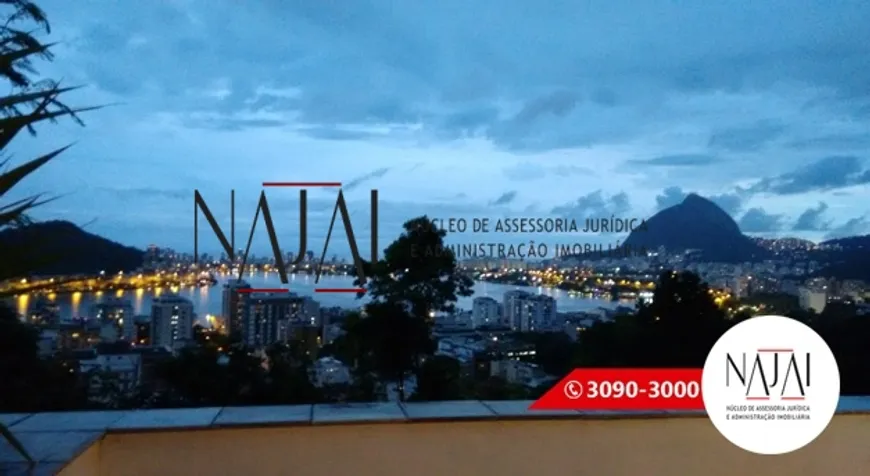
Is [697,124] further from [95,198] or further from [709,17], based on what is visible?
[95,198]

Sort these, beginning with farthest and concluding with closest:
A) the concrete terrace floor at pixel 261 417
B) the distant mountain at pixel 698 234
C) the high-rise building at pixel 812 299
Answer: the distant mountain at pixel 698 234 < the high-rise building at pixel 812 299 < the concrete terrace floor at pixel 261 417

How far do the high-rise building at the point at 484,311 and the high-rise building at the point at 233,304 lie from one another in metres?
1.38

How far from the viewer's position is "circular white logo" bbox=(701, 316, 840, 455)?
2746 mm

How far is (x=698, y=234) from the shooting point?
185 inches

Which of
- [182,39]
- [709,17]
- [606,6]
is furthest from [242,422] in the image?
[709,17]

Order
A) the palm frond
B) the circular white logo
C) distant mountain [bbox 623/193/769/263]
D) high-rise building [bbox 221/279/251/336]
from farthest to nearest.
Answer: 1. distant mountain [bbox 623/193/769/263]
2. high-rise building [bbox 221/279/251/336]
3. the circular white logo
4. the palm frond

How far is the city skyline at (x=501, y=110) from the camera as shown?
412 cm

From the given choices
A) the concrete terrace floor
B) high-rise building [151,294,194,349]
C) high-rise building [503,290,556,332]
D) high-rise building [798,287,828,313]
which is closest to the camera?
the concrete terrace floor

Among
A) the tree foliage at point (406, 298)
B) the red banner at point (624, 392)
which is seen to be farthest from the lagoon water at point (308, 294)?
the red banner at point (624, 392)

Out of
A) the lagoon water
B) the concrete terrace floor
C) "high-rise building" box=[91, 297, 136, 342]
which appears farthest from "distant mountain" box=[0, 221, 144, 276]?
"high-rise building" box=[91, 297, 136, 342]

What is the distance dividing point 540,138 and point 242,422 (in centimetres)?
355

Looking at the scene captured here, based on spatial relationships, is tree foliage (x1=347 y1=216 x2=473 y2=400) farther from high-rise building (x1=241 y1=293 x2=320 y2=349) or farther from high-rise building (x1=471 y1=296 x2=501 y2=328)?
high-rise building (x1=241 y1=293 x2=320 y2=349)

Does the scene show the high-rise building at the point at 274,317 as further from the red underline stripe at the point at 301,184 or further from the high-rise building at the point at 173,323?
the red underline stripe at the point at 301,184

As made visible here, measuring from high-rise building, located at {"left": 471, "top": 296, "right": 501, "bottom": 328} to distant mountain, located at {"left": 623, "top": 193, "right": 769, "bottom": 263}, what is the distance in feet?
2.97
